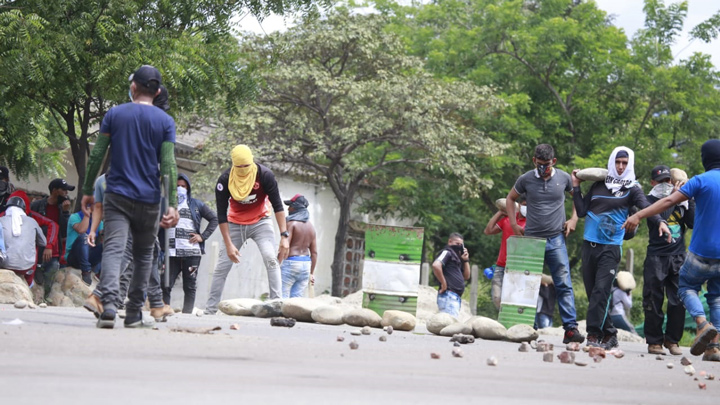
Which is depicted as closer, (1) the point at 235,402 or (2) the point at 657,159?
(1) the point at 235,402

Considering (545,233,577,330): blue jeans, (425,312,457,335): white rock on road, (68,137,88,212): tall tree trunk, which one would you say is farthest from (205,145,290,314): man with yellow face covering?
(68,137,88,212): tall tree trunk

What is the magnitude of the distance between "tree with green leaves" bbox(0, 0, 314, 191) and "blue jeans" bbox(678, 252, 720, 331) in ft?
28.1

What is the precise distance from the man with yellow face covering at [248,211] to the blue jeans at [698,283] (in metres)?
4.34

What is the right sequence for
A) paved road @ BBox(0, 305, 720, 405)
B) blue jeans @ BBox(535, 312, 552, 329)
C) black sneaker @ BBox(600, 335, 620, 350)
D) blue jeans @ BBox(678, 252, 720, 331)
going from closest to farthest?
paved road @ BBox(0, 305, 720, 405) < blue jeans @ BBox(678, 252, 720, 331) < black sneaker @ BBox(600, 335, 620, 350) < blue jeans @ BBox(535, 312, 552, 329)

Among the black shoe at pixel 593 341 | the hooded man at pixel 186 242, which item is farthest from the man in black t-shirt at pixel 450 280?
the black shoe at pixel 593 341

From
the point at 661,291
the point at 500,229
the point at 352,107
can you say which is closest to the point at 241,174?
the point at 500,229

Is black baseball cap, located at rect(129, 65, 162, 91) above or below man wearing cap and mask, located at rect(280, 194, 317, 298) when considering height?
above

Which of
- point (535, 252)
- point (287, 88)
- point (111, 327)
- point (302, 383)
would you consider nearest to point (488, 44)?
point (287, 88)

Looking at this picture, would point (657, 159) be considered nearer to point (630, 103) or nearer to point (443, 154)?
point (630, 103)

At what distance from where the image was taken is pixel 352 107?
92.7 feet

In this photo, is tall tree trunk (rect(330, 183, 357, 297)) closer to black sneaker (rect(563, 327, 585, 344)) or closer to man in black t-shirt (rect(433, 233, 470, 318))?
man in black t-shirt (rect(433, 233, 470, 318))

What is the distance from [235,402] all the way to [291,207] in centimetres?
1152

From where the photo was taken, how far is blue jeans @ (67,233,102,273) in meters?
15.9

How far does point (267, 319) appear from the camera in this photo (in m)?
12.4
